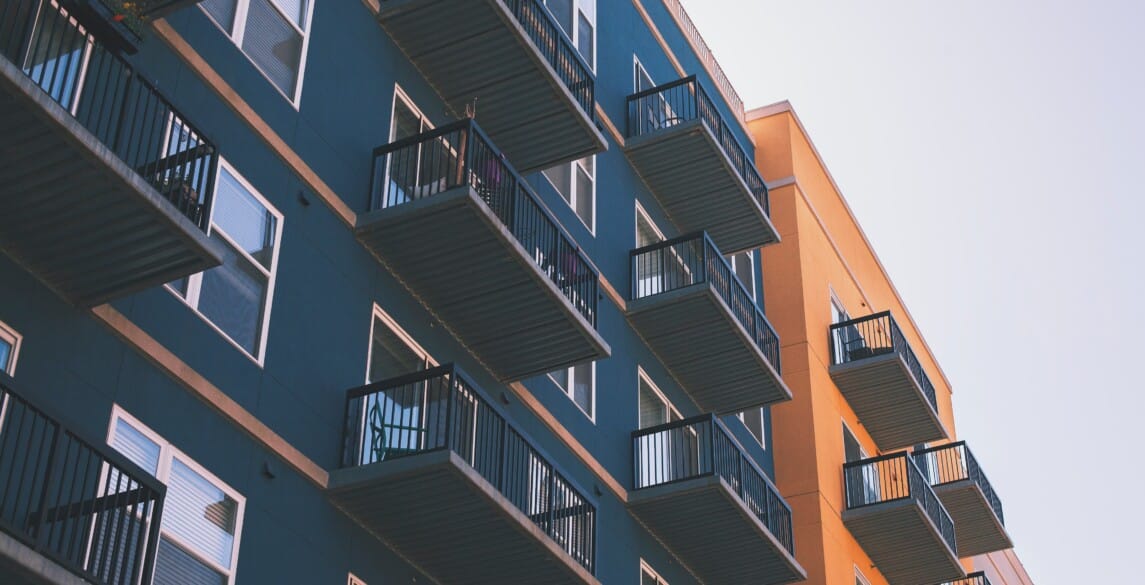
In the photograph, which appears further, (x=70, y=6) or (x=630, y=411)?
(x=630, y=411)

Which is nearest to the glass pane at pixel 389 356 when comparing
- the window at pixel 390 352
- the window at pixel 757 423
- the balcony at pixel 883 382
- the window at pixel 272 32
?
the window at pixel 390 352

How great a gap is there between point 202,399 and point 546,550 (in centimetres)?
493

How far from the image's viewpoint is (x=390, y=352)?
19094 millimetres

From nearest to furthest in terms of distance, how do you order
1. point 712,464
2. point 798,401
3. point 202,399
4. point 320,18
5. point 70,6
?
1. point 70,6
2. point 202,399
3. point 320,18
4. point 712,464
5. point 798,401

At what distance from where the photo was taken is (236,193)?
16.7m

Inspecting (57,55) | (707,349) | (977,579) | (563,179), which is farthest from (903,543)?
(57,55)

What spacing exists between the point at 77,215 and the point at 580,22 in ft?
49.9

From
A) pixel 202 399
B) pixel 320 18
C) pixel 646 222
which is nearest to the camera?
pixel 202 399

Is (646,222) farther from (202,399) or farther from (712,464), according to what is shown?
(202,399)

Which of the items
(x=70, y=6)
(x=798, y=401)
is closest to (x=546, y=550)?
(x=70, y=6)

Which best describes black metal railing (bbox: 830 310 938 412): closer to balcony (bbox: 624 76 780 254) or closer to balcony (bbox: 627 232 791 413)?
balcony (bbox: 624 76 780 254)

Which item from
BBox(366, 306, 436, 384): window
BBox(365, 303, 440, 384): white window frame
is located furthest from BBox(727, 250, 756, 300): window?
BBox(366, 306, 436, 384): window

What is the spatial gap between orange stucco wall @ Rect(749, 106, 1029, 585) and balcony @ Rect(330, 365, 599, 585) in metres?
11.8

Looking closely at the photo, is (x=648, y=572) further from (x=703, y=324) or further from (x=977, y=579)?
(x=977, y=579)
